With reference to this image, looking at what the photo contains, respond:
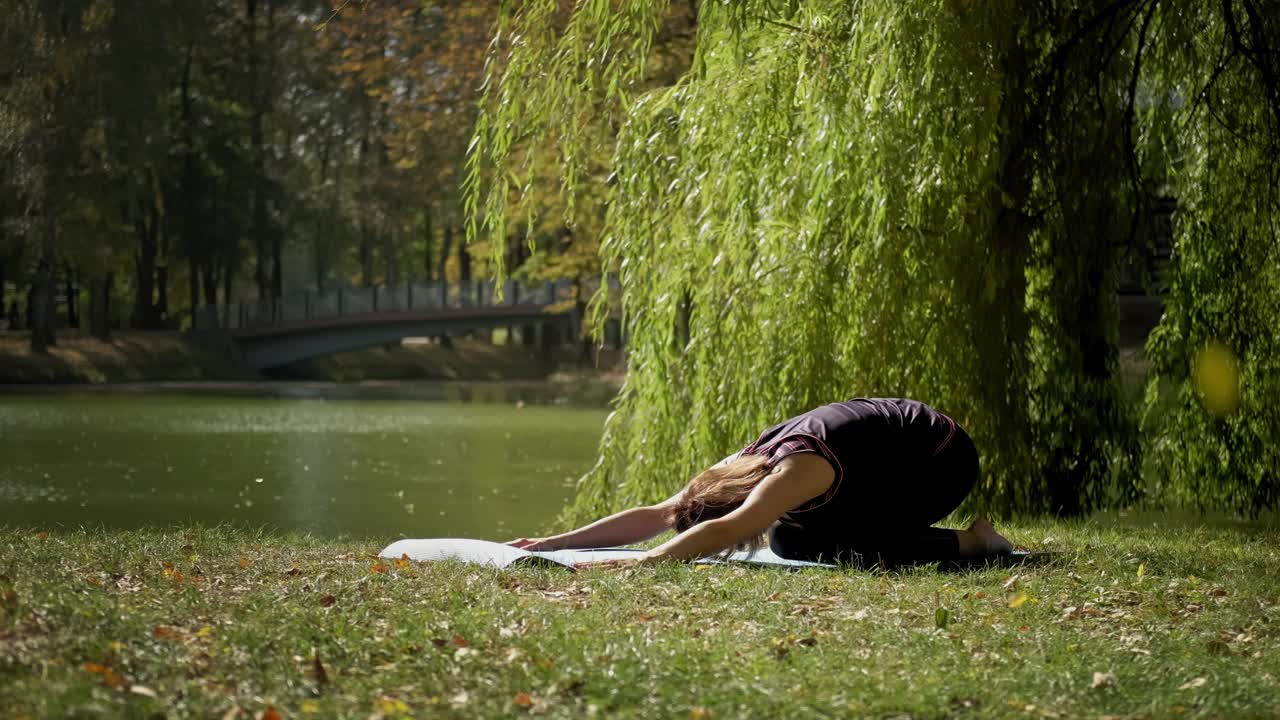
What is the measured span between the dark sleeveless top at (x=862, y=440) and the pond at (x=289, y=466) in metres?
4.59

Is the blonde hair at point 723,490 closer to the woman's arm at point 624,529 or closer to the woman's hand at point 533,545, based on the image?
the woman's arm at point 624,529

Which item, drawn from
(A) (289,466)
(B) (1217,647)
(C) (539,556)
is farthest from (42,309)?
(B) (1217,647)

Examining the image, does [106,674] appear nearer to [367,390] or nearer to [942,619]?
[942,619]

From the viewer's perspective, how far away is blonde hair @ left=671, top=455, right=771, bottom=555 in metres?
5.63

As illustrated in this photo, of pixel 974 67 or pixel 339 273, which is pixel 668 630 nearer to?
pixel 974 67

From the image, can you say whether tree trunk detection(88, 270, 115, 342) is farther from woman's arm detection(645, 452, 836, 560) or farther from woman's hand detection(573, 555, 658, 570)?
woman's arm detection(645, 452, 836, 560)

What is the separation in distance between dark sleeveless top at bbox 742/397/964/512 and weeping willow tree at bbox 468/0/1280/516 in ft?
6.89

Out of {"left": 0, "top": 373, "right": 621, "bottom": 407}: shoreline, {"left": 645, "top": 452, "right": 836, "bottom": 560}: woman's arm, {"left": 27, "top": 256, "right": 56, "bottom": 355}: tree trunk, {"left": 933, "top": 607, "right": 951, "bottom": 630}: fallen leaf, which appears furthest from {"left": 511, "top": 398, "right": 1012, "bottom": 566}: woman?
{"left": 27, "top": 256, "right": 56, "bottom": 355}: tree trunk

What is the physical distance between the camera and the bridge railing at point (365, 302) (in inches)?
1417

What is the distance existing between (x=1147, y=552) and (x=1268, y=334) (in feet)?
9.63

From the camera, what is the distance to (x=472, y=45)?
20375mm

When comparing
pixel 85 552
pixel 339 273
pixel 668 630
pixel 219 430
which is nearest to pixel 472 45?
pixel 219 430

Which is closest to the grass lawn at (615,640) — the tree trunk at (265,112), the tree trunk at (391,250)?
the tree trunk at (265,112)

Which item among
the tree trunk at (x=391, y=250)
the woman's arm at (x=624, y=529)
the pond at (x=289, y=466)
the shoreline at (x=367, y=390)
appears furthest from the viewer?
the tree trunk at (x=391, y=250)
